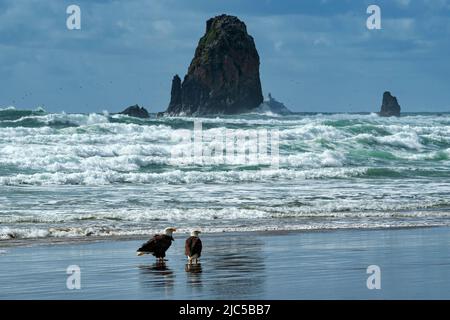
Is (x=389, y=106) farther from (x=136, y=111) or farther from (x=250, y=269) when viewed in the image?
(x=250, y=269)

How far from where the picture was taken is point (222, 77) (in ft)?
381

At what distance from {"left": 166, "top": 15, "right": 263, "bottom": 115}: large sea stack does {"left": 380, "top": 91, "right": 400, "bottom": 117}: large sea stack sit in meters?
22.0

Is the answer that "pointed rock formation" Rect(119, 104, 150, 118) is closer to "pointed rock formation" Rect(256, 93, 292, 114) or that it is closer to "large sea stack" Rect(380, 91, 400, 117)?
"pointed rock formation" Rect(256, 93, 292, 114)

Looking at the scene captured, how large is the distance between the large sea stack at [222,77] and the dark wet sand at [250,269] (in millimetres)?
96585

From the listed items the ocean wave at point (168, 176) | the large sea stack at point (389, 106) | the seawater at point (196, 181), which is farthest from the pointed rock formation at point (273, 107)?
the ocean wave at point (168, 176)

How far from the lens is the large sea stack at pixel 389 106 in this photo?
129750mm

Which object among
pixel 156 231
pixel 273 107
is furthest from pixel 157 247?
pixel 273 107

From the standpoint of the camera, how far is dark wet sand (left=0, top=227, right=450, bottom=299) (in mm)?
11070

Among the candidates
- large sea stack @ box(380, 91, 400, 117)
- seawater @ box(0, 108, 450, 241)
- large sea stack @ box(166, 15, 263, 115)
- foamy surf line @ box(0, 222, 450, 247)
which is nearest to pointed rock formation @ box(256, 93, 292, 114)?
large sea stack @ box(166, 15, 263, 115)

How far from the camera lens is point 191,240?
45.5 ft

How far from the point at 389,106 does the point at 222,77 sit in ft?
89.2

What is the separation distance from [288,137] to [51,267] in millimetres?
34324

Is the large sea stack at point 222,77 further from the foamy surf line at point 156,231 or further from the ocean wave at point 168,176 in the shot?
the foamy surf line at point 156,231

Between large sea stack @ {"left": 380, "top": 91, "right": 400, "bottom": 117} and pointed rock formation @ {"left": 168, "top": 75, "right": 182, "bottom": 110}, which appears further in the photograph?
large sea stack @ {"left": 380, "top": 91, "right": 400, "bottom": 117}
